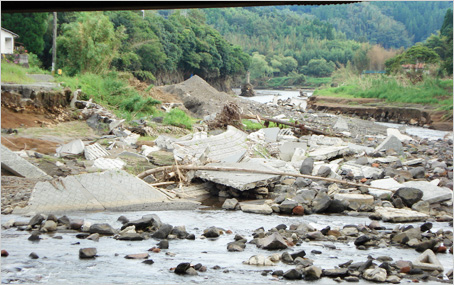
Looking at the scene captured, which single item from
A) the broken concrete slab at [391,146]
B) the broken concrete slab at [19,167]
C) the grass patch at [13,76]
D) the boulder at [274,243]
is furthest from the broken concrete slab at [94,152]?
the grass patch at [13,76]

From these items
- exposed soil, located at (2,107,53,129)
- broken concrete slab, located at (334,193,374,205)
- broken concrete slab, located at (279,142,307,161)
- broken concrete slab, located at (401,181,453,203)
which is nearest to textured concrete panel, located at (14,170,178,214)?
broken concrete slab, located at (334,193,374,205)

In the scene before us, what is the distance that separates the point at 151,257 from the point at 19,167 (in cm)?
367

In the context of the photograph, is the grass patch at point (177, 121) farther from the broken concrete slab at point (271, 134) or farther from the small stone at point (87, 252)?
the small stone at point (87, 252)

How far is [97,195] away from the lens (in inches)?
270

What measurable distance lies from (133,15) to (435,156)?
2414 centimetres

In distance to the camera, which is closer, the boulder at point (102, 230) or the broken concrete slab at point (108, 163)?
the boulder at point (102, 230)

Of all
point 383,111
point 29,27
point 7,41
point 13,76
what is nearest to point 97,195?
point 13,76

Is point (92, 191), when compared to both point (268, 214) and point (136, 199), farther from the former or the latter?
point (268, 214)

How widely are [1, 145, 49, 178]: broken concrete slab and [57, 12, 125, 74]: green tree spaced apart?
13338 mm

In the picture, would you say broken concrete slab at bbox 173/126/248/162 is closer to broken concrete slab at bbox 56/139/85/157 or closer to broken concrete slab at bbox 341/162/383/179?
broken concrete slab at bbox 56/139/85/157

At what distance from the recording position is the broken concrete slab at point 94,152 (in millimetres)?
9203

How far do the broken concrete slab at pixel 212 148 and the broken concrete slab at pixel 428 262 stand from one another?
4.62 metres

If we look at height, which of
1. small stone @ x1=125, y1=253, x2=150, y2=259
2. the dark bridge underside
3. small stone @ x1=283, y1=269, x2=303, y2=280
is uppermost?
the dark bridge underside

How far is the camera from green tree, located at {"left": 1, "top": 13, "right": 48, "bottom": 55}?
25438 millimetres
